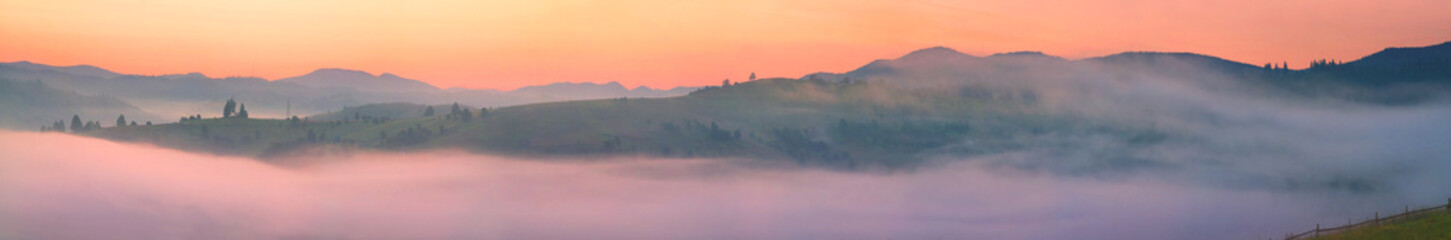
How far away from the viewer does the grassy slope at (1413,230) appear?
131m

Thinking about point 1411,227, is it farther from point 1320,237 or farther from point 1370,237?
point 1320,237

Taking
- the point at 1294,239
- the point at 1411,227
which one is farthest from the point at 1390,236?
the point at 1294,239

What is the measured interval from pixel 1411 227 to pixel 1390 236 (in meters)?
2.37

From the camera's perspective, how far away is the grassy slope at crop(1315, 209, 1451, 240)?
131288mm

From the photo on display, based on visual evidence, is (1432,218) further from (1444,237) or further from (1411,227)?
(1444,237)

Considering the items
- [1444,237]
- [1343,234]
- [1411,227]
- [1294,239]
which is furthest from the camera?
[1294,239]

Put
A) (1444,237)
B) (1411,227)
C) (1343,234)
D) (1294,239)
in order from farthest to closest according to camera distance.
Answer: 1. (1294,239)
2. (1343,234)
3. (1411,227)
4. (1444,237)

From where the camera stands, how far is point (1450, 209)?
14962cm

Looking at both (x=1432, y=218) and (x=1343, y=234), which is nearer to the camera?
(x=1432, y=218)

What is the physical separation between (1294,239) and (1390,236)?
1177 inches

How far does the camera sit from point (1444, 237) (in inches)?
4882

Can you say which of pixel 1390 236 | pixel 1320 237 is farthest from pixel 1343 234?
pixel 1390 236

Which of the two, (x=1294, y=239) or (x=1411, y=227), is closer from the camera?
(x=1411, y=227)

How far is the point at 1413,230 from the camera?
139 meters
